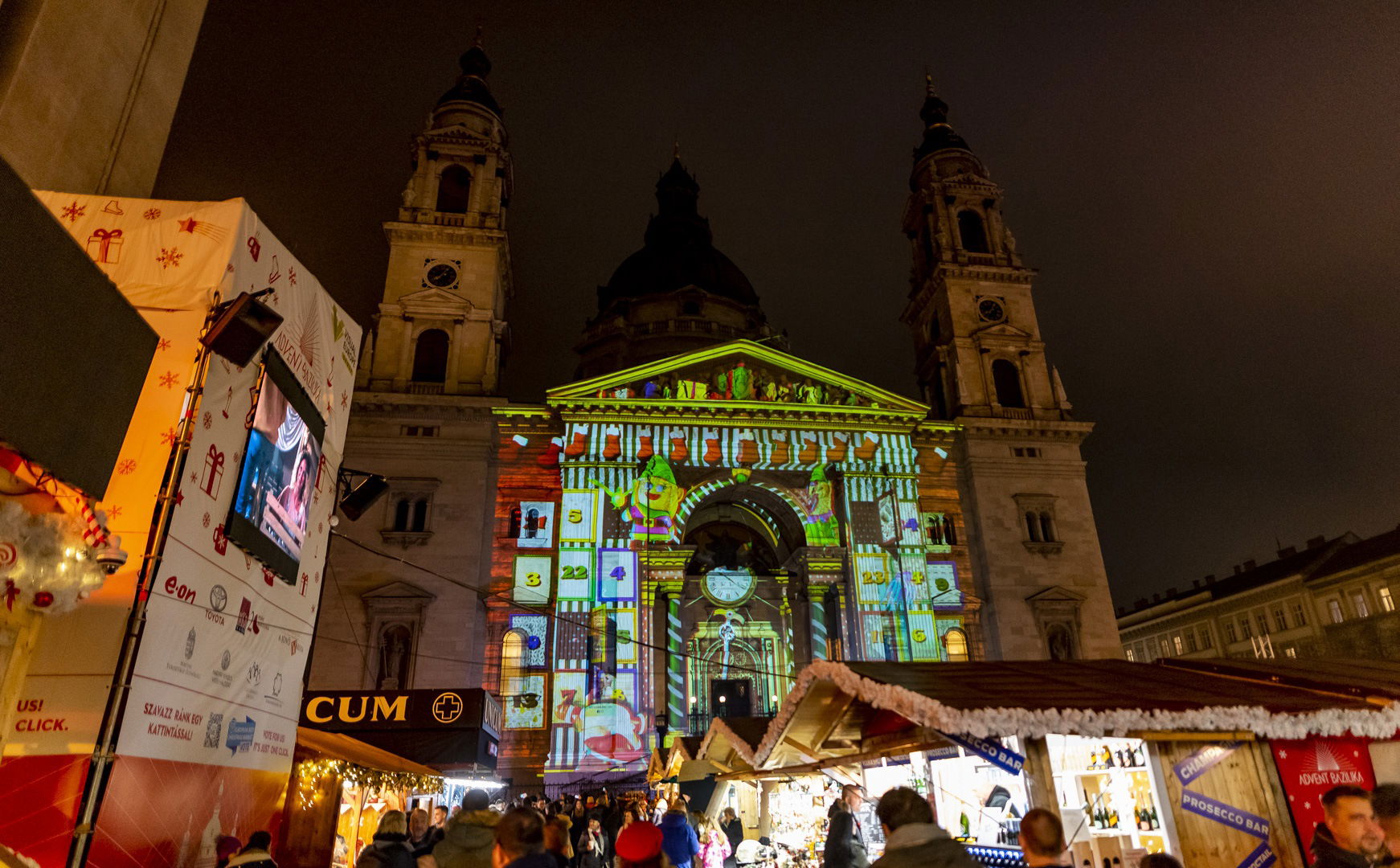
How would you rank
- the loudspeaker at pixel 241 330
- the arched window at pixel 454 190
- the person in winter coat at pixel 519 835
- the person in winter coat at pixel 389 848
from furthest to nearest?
the arched window at pixel 454 190 < the loudspeaker at pixel 241 330 < the person in winter coat at pixel 389 848 < the person in winter coat at pixel 519 835

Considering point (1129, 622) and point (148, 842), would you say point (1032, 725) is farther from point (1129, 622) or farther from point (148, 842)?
point (1129, 622)

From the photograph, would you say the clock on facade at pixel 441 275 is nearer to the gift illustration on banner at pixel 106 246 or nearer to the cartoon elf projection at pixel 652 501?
the cartoon elf projection at pixel 652 501

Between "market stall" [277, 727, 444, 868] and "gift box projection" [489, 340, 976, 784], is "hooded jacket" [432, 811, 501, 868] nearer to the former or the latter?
"market stall" [277, 727, 444, 868]

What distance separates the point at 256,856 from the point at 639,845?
3776mm

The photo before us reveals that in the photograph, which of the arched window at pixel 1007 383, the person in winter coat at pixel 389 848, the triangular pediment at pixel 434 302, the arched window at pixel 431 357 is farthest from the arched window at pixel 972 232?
the person in winter coat at pixel 389 848

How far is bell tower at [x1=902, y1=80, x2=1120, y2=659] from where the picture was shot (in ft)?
97.2

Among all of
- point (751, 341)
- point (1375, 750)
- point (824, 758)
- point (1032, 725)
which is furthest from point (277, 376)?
point (751, 341)

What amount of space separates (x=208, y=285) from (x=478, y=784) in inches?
647

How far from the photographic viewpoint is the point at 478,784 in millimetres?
20766

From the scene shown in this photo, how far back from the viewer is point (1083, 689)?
697cm

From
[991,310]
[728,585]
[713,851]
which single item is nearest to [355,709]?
[713,851]

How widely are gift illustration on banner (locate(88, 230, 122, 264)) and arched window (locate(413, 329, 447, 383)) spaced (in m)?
22.2

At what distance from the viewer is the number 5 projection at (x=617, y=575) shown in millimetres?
26797

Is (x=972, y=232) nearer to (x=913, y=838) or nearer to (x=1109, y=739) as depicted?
(x=1109, y=739)
